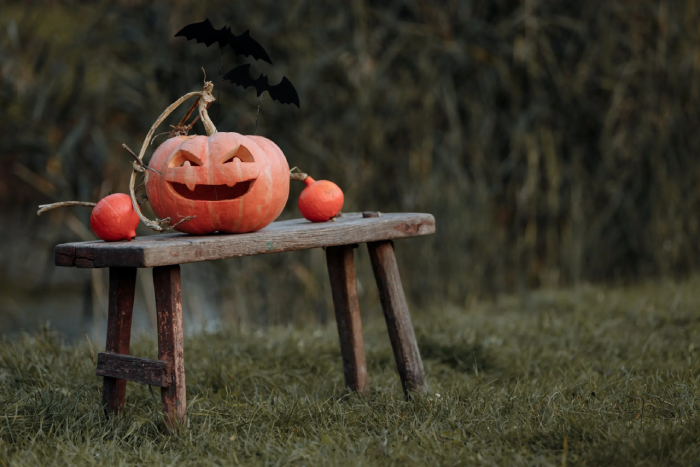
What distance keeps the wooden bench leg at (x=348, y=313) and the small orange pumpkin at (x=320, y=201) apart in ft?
0.76

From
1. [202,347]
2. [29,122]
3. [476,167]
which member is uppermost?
[29,122]

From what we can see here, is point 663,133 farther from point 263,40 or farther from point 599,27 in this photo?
point 263,40

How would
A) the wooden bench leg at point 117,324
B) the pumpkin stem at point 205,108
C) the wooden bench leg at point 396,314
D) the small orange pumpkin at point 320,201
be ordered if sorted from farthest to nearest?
the wooden bench leg at point 396,314
the small orange pumpkin at point 320,201
the pumpkin stem at point 205,108
the wooden bench leg at point 117,324

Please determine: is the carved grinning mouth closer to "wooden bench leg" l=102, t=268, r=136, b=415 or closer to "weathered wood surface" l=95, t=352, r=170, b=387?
"wooden bench leg" l=102, t=268, r=136, b=415

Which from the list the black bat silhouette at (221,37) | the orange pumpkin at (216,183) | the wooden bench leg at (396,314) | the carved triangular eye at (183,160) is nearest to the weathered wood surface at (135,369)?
the orange pumpkin at (216,183)

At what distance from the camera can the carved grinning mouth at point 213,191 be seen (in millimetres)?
2504

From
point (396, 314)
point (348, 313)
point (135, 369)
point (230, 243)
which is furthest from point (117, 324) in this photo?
point (396, 314)

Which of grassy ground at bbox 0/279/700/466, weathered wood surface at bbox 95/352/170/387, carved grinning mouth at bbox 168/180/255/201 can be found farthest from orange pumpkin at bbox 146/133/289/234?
grassy ground at bbox 0/279/700/466

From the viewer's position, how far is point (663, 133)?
5.29 metres

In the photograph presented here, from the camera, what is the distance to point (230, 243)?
235cm

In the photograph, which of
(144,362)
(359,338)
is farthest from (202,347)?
(144,362)

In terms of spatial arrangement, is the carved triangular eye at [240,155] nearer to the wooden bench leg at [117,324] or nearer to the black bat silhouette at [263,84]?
the black bat silhouette at [263,84]

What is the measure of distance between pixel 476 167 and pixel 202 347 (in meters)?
2.35

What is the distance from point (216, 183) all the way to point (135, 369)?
2.03 ft
